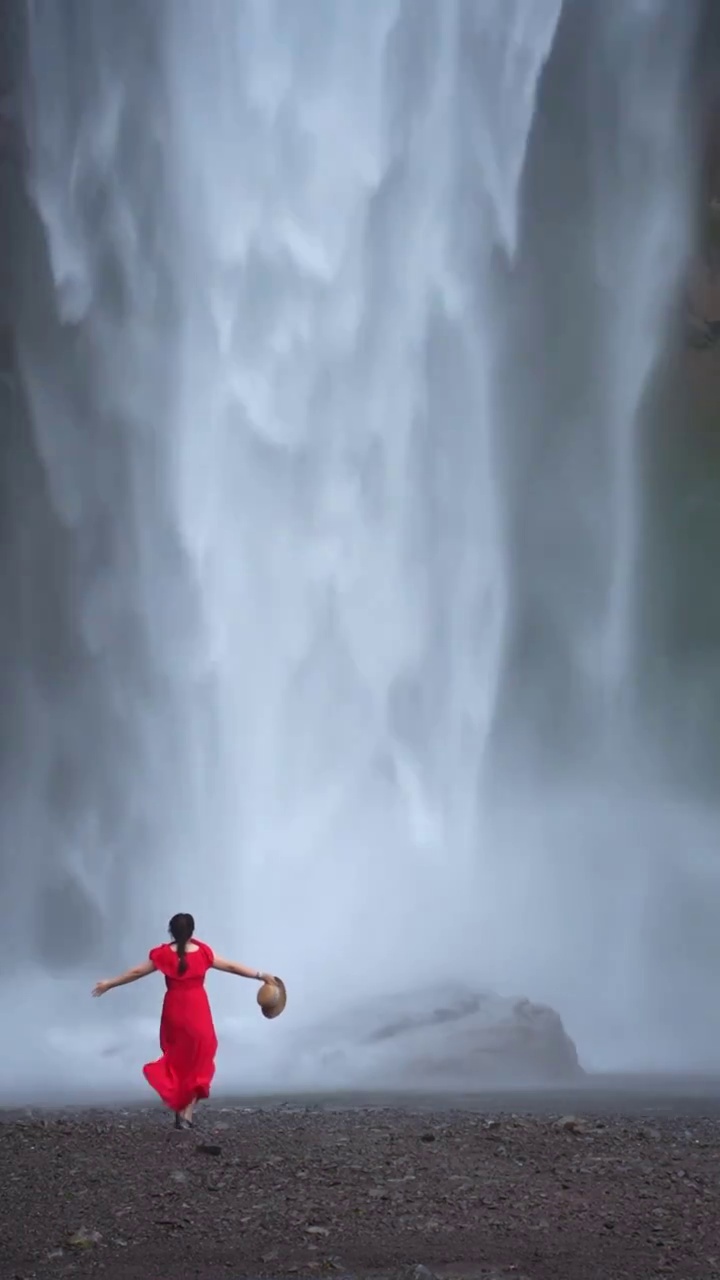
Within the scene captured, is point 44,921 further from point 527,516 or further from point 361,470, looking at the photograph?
point 527,516

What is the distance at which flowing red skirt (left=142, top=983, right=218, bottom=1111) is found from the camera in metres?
7.02

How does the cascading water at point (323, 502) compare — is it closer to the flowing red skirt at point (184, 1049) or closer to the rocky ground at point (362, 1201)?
the flowing red skirt at point (184, 1049)

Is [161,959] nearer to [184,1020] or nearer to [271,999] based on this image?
[184,1020]

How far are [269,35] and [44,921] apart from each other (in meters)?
10.9

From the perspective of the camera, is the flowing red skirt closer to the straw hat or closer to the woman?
the woman

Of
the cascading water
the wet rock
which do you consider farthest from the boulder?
the wet rock

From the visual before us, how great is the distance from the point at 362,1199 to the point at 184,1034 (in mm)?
1408

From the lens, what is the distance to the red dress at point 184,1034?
7.02m

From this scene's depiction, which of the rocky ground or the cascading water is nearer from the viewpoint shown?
the rocky ground

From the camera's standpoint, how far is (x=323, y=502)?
18.2 meters

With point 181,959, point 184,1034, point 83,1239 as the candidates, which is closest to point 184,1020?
point 184,1034

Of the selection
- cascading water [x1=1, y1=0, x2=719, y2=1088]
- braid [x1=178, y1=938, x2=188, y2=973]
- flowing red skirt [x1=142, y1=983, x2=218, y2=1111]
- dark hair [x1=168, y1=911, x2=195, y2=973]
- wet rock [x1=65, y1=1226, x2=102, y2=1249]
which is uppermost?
cascading water [x1=1, y1=0, x2=719, y2=1088]

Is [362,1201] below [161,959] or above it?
below

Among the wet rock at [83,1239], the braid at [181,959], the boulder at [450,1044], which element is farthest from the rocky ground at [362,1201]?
the boulder at [450,1044]
